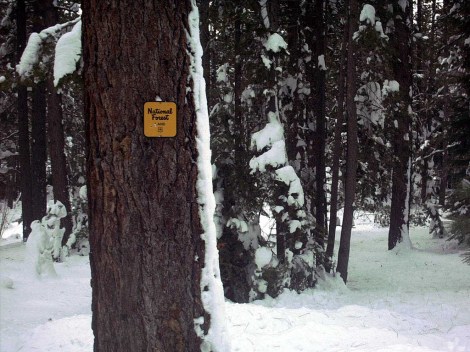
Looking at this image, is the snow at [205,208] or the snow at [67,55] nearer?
the snow at [205,208]

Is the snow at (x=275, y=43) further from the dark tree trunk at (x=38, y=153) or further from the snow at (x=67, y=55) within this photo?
the dark tree trunk at (x=38, y=153)

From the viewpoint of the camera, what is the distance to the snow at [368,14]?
32.6 feet

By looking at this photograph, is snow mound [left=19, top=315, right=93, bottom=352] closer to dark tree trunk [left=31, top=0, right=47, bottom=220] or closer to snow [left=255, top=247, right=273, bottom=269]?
snow [left=255, top=247, right=273, bottom=269]

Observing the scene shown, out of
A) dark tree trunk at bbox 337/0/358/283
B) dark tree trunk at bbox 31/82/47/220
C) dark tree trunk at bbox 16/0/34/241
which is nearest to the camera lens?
dark tree trunk at bbox 337/0/358/283

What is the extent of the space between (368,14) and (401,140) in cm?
555

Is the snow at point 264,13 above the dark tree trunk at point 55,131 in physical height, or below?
above

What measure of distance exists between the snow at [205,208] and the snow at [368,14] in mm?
8803

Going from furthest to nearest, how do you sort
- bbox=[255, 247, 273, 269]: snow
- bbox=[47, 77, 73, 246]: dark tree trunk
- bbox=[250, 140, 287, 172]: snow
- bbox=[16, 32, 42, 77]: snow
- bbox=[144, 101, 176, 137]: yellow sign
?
1. bbox=[47, 77, 73, 246]: dark tree trunk
2. bbox=[255, 247, 273, 269]: snow
3. bbox=[250, 140, 287, 172]: snow
4. bbox=[16, 32, 42, 77]: snow
5. bbox=[144, 101, 176, 137]: yellow sign

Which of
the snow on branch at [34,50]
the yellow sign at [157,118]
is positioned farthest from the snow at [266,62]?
the yellow sign at [157,118]

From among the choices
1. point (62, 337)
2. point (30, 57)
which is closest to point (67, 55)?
point (30, 57)

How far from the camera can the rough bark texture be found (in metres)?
2.08

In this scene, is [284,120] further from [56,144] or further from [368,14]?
[56,144]

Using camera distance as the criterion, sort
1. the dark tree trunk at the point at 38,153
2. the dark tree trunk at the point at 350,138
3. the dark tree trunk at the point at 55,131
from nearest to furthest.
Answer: the dark tree trunk at the point at 350,138
the dark tree trunk at the point at 55,131
the dark tree trunk at the point at 38,153

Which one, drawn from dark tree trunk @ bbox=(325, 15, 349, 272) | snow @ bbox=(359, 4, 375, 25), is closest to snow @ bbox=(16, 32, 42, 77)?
snow @ bbox=(359, 4, 375, 25)
